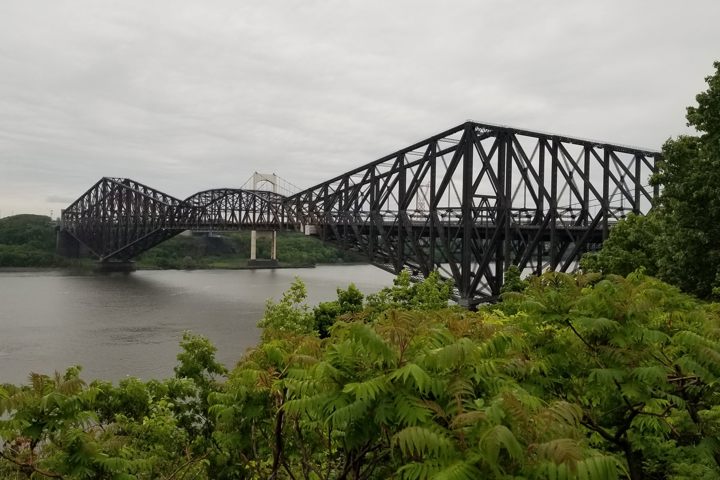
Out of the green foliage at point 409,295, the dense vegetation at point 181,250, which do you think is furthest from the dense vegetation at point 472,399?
the dense vegetation at point 181,250

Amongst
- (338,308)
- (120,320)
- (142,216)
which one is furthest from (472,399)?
(142,216)

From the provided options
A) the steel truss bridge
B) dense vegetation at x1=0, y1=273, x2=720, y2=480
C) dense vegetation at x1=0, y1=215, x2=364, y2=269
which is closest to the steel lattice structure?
dense vegetation at x1=0, y1=215, x2=364, y2=269

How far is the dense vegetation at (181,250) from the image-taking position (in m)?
109

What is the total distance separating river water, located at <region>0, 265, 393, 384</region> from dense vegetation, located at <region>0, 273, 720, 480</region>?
349 cm

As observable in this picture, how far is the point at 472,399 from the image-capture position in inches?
198

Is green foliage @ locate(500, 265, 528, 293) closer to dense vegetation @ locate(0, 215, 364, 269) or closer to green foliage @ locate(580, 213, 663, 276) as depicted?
green foliage @ locate(580, 213, 663, 276)

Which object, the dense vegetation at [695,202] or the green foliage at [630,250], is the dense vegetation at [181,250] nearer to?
the green foliage at [630,250]

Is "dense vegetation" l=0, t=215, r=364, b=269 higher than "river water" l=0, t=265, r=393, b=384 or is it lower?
higher

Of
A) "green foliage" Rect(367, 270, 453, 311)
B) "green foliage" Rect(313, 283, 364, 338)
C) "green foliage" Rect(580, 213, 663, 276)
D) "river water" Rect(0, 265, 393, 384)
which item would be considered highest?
"green foliage" Rect(580, 213, 663, 276)

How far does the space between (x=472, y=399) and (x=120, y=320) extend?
45443 millimetres

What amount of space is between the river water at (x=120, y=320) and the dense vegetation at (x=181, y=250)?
22812 mm

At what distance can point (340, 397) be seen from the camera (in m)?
4.92

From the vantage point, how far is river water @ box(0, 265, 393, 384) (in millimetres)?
30281

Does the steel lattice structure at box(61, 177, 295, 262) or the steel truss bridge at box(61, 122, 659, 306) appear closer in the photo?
the steel truss bridge at box(61, 122, 659, 306)
